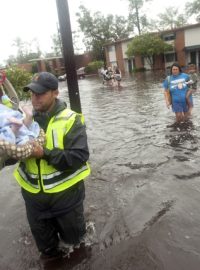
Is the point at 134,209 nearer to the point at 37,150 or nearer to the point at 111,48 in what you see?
the point at 37,150

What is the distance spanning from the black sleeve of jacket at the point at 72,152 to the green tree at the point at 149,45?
42.2 metres

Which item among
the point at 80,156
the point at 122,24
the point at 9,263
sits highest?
the point at 122,24

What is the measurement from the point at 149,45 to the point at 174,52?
154 inches

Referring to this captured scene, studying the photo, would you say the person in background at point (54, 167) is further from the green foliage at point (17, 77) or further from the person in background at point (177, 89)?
the person in background at point (177, 89)

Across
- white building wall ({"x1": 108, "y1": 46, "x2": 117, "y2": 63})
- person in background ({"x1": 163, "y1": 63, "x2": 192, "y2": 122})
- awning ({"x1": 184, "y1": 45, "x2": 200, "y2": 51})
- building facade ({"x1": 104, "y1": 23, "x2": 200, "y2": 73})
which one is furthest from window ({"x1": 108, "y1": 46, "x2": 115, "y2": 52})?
person in background ({"x1": 163, "y1": 63, "x2": 192, "y2": 122})

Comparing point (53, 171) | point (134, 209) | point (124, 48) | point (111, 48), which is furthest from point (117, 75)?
point (111, 48)

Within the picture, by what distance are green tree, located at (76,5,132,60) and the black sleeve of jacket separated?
6215 centimetres

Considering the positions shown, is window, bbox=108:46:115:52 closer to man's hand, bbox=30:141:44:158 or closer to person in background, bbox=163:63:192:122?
person in background, bbox=163:63:192:122

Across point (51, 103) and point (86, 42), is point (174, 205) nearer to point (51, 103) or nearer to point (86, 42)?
point (51, 103)

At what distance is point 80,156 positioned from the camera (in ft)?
9.77

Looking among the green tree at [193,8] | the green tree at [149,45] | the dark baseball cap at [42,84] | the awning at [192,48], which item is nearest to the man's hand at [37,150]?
the dark baseball cap at [42,84]

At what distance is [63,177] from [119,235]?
152 cm

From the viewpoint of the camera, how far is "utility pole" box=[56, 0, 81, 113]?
5.36 metres

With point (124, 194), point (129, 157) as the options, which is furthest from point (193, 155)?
point (124, 194)
